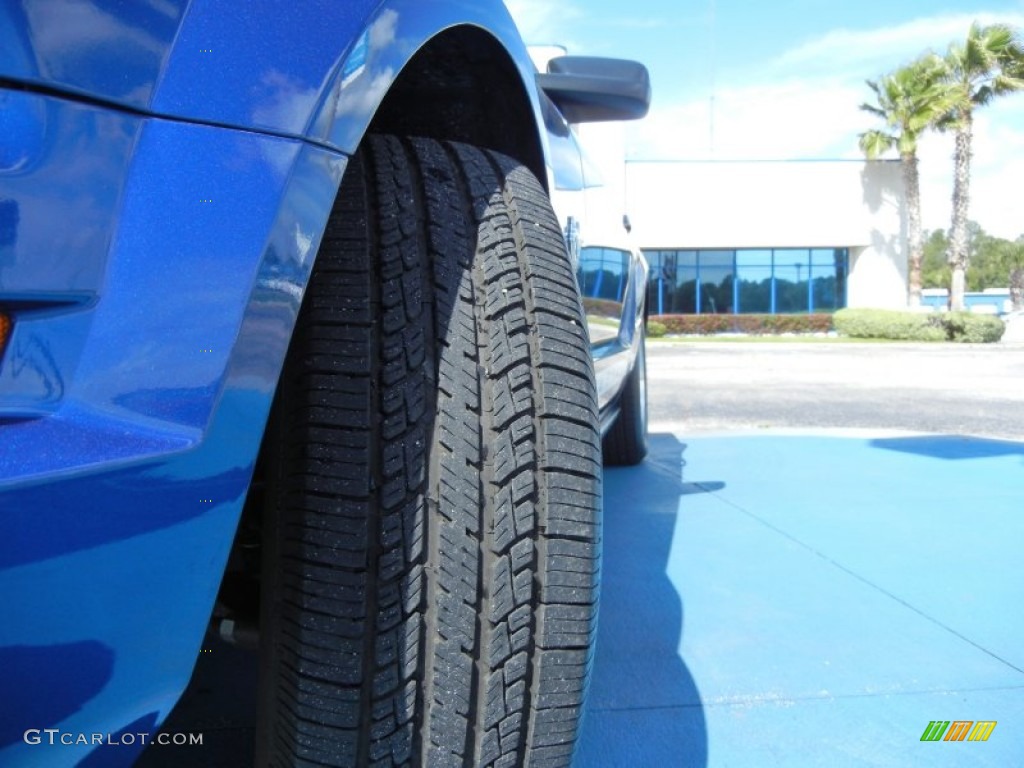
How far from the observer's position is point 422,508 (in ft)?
4.15

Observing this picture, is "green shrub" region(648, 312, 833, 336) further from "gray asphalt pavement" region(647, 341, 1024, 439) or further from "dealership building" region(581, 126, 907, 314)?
"gray asphalt pavement" region(647, 341, 1024, 439)

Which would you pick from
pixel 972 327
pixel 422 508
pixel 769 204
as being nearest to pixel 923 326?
pixel 972 327

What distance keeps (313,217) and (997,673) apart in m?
1.98

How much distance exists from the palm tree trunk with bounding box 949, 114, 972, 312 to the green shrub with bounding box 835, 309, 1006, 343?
3.39 m

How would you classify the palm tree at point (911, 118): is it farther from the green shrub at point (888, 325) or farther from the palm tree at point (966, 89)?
the green shrub at point (888, 325)

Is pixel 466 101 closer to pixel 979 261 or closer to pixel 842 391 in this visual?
pixel 842 391

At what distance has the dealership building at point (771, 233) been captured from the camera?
3106 cm

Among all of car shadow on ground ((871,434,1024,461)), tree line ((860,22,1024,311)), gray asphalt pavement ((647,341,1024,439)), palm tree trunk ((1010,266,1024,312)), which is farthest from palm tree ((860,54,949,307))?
car shadow on ground ((871,434,1024,461))

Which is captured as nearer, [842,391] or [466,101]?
[466,101]

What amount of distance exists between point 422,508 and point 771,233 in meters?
31.9

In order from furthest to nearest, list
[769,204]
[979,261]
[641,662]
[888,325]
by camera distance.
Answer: [979,261]
[769,204]
[888,325]
[641,662]

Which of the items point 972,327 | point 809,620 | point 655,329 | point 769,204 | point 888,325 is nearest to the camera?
point 809,620

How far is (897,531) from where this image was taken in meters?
3.56

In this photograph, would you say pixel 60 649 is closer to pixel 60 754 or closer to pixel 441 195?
pixel 60 754
